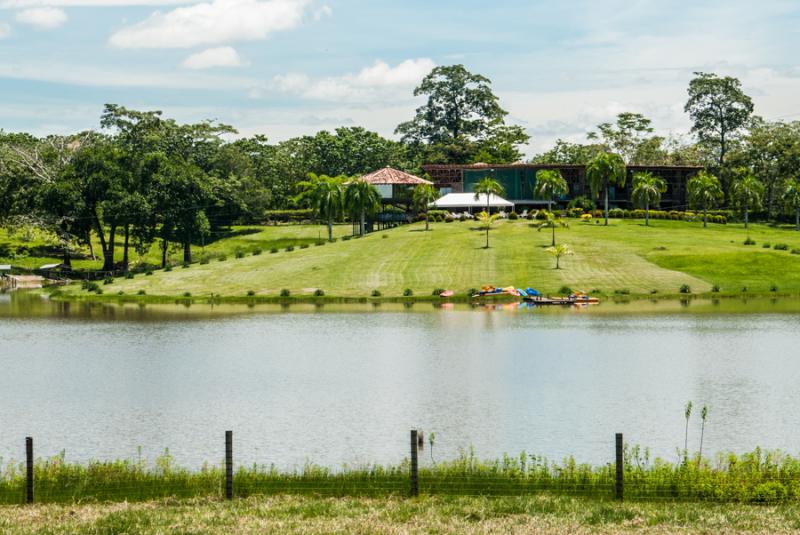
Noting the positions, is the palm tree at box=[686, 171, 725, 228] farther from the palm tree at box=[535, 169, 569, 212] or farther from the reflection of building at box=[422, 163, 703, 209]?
the palm tree at box=[535, 169, 569, 212]

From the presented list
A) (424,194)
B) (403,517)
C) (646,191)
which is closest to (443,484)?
(403,517)

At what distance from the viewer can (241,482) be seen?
25.3 meters

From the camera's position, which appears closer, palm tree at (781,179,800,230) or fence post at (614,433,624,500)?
fence post at (614,433,624,500)

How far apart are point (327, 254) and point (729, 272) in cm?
4579

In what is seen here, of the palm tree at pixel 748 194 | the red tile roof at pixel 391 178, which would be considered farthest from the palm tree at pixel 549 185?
the palm tree at pixel 748 194

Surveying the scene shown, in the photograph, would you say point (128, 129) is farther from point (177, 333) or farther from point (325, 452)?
point (325, 452)

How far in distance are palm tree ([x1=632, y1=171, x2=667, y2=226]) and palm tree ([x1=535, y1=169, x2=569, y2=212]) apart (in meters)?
10.5

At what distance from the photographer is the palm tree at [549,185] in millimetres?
148750

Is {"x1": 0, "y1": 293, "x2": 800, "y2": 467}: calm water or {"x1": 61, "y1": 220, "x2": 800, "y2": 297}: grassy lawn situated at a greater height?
{"x1": 61, "y1": 220, "x2": 800, "y2": 297}: grassy lawn

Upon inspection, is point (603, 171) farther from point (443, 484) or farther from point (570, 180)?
point (443, 484)

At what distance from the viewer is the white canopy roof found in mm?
152125

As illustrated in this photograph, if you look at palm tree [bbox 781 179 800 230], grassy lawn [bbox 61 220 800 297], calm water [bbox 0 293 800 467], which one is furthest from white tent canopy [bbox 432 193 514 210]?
calm water [bbox 0 293 800 467]

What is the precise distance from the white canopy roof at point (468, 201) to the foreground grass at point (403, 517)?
12834cm

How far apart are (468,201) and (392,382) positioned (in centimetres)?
10445
